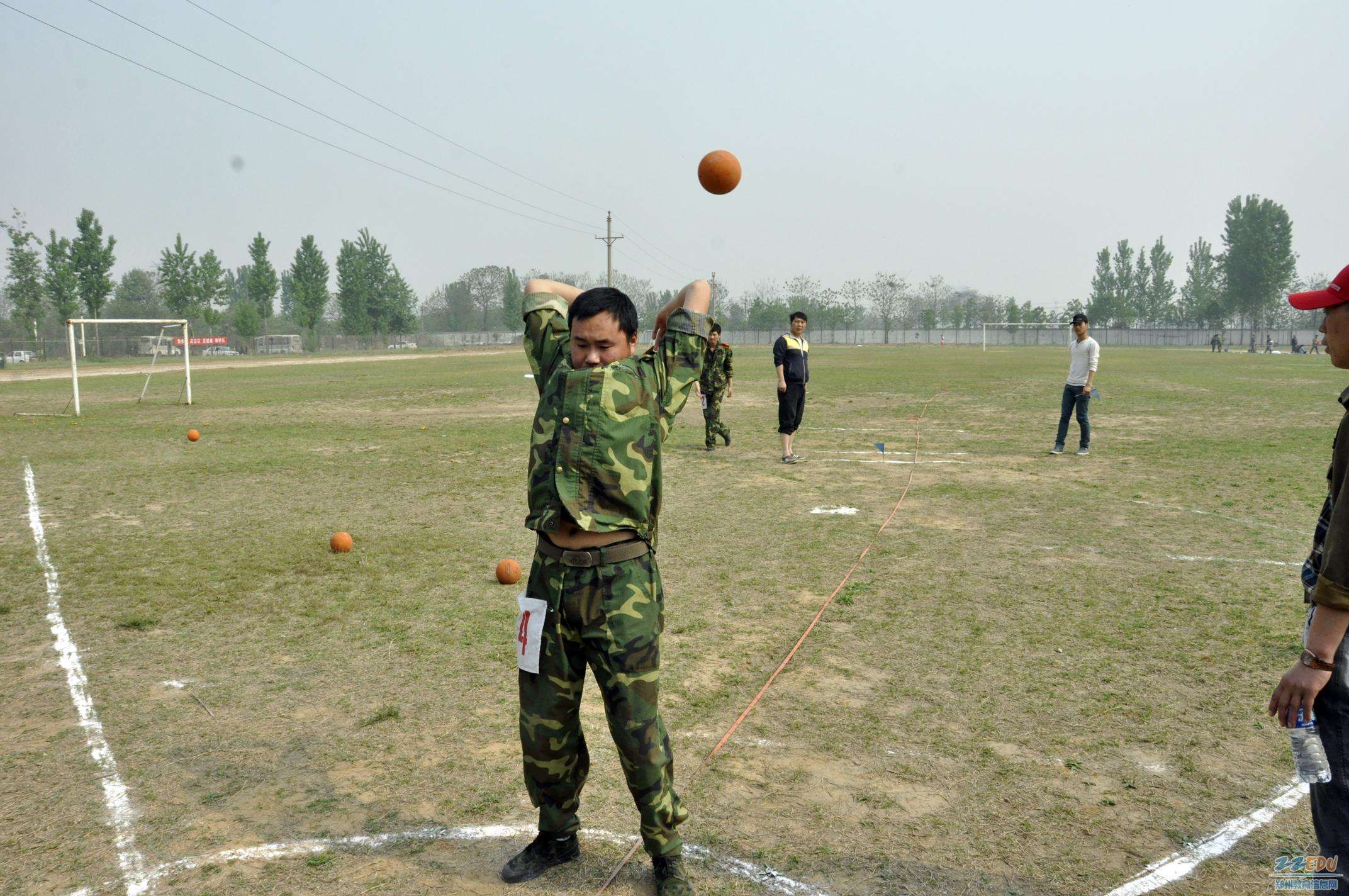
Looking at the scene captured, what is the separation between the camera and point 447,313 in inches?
5103

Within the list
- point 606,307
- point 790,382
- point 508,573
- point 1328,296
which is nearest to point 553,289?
point 606,307

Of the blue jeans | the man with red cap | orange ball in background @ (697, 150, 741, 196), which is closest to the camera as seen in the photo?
the man with red cap

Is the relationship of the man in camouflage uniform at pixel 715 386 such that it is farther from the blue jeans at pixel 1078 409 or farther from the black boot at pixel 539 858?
the black boot at pixel 539 858

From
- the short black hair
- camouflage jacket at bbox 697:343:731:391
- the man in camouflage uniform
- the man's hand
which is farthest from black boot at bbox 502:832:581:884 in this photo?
camouflage jacket at bbox 697:343:731:391

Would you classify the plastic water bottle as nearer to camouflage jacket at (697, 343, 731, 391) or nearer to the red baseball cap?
the red baseball cap

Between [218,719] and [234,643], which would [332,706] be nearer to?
[218,719]

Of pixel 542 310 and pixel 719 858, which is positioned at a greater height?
pixel 542 310

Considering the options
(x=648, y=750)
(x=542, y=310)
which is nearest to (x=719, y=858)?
(x=648, y=750)

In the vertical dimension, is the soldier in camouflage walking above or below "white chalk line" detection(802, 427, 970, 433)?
above

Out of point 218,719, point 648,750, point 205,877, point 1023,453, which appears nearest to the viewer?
point 648,750

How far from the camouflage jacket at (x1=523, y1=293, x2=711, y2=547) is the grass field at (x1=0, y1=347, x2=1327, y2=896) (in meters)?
1.48

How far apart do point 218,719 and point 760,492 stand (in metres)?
7.74

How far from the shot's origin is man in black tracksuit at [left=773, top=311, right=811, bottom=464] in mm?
14070

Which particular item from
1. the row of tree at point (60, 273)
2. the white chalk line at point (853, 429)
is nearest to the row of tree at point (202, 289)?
the row of tree at point (60, 273)
